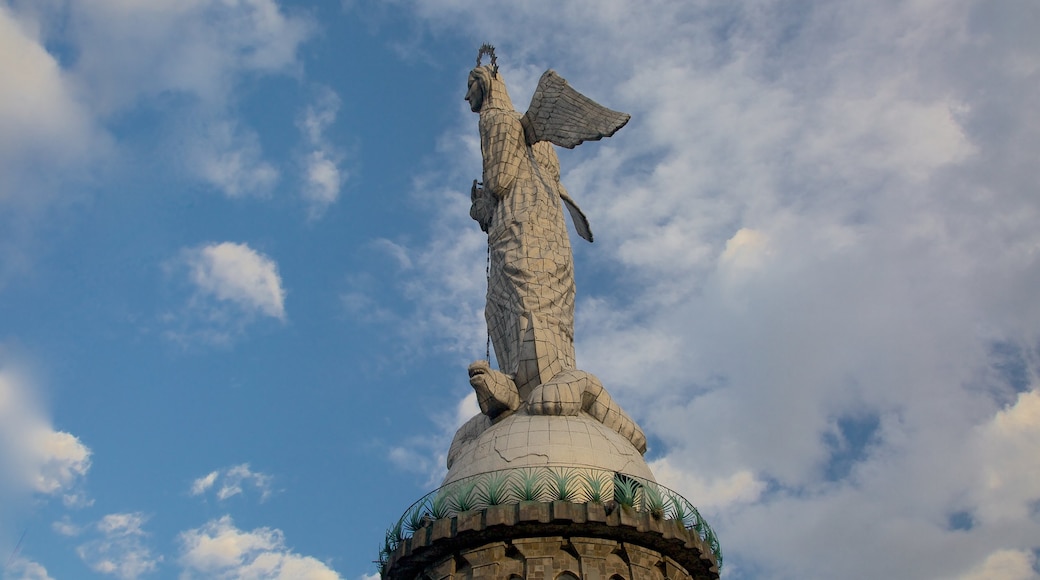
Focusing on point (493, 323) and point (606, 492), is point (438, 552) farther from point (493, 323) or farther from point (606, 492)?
point (493, 323)

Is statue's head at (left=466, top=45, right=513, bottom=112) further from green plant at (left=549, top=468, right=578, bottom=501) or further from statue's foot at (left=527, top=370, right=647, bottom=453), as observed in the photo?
green plant at (left=549, top=468, right=578, bottom=501)

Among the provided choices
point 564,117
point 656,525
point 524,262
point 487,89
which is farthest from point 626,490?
point 487,89

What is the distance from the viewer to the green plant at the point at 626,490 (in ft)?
83.1

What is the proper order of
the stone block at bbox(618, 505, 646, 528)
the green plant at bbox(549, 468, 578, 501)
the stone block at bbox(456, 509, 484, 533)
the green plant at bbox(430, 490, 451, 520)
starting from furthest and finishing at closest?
the green plant at bbox(430, 490, 451, 520), the green plant at bbox(549, 468, 578, 501), the stone block at bbox(618, 505, 646, 528), the stone block at bbox(456, 509, 484, 533)

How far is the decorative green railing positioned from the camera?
25219 mm

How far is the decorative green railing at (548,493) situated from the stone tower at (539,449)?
0.12 ft

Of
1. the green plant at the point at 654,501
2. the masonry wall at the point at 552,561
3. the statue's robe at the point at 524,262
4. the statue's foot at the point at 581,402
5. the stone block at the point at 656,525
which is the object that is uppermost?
the statue's robe at the point at 524,262

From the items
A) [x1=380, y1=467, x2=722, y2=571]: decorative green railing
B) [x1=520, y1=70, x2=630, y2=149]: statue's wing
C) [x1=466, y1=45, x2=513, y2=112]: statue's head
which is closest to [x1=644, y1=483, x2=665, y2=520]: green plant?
[x1=380, y1=467, x2=722, y2=571]: decorative green railing

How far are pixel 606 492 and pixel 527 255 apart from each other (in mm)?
9501

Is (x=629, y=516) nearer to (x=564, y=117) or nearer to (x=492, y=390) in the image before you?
(x=492, y=390)

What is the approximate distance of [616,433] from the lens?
2892 centimetres

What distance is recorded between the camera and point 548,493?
2523cm

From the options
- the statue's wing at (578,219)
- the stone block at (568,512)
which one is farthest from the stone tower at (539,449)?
the statue's wing at (578,219)

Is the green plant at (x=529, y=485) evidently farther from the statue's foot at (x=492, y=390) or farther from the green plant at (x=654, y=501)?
the statue's foot at (x=492, y=390)
